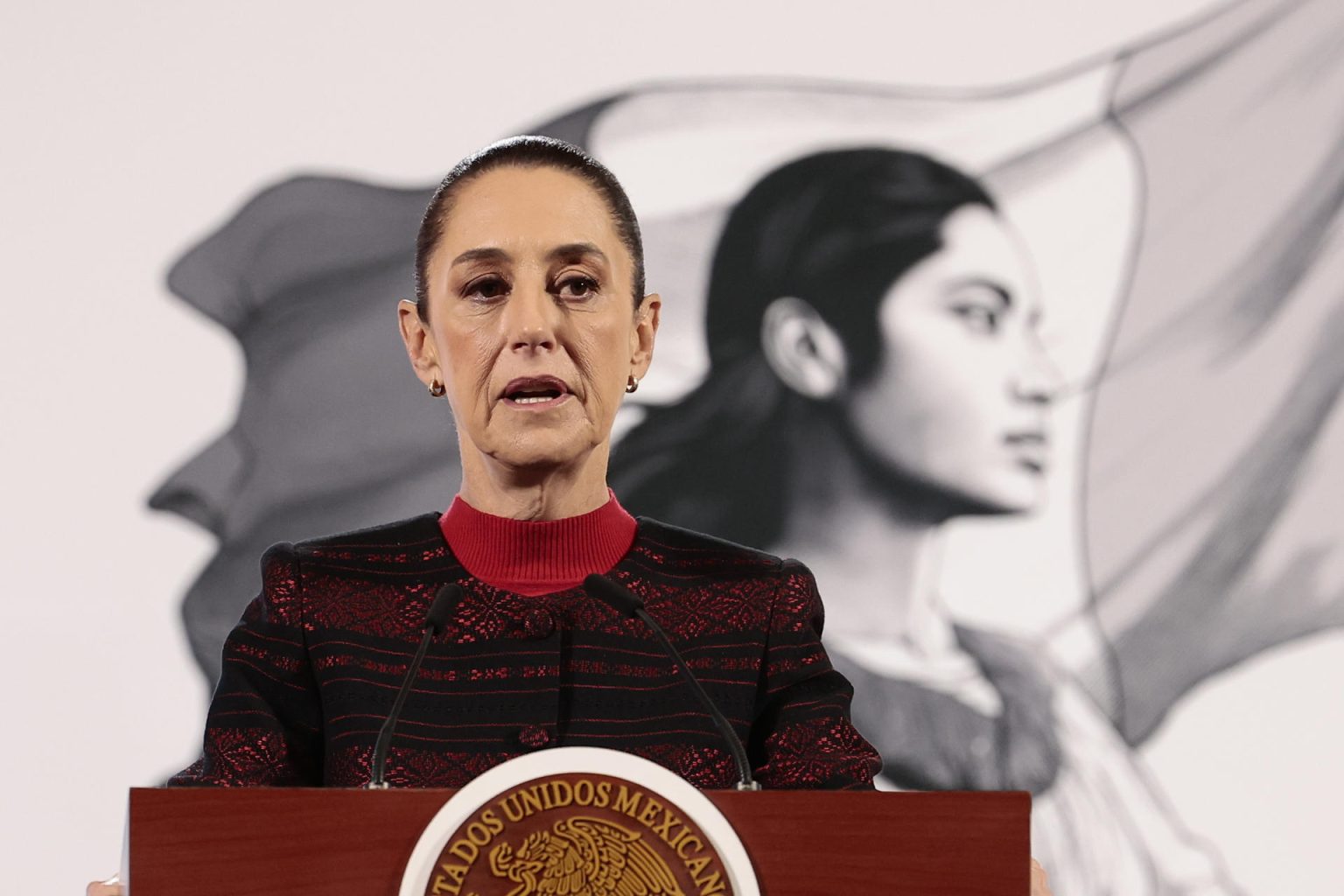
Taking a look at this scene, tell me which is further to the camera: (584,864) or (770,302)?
(770,302)

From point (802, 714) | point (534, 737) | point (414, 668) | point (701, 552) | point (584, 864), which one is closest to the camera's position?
point (584, 864)

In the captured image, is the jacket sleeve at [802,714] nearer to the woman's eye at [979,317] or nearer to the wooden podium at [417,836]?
the wooden podium at [417,836]

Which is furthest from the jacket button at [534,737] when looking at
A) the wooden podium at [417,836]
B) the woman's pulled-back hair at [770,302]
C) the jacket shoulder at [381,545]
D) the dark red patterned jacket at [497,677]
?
the woman's pulled-back hair at [770,302]

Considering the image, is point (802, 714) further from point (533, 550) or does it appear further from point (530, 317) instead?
point (530, 317)

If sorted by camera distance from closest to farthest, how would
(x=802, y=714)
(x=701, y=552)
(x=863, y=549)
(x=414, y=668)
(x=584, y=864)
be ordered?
1. (x=584, y=864)
2. (x=414, y=668)
3. (x=802, y=714)
4. (x=701, y=552)
5. (x=863, y=549)

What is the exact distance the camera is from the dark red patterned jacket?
1482 millimetres

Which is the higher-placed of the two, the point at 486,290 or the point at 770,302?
the point at 770,302

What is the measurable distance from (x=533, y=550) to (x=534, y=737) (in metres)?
0.23

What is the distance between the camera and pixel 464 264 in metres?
1.63

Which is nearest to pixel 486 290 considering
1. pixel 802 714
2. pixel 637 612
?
pixel 637 612

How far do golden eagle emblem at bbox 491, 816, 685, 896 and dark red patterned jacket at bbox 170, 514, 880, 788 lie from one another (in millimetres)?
380

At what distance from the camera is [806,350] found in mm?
2852

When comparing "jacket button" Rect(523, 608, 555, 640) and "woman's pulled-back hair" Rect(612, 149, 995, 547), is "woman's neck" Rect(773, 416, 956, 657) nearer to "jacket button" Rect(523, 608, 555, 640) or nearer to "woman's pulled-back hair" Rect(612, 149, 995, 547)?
"woman's pulled-back hair" Rect(612, 149, 995, 547)

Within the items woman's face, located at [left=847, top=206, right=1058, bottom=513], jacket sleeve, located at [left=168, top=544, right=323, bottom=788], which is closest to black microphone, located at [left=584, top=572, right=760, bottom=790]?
jacket sleeve, located at [left=168, top=544, right=323, bottom=788]
